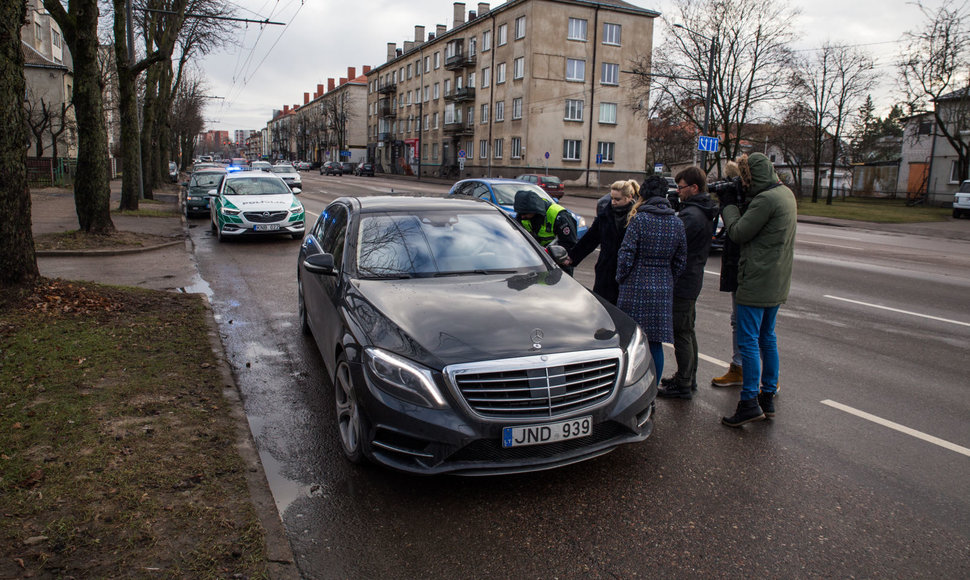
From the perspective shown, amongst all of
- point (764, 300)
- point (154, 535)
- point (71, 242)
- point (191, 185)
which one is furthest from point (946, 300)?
point (191, 185)

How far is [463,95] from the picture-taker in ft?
202

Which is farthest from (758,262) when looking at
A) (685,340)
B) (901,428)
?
(901,428)

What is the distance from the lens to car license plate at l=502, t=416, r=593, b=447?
11.1 feet

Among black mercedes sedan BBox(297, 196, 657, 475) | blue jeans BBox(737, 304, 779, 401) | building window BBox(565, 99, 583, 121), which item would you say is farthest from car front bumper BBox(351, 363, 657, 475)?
building window BBox(565, 99, 583, 121)

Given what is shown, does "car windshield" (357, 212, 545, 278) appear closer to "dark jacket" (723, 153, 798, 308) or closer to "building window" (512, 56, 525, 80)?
"dark jacket" (723, 153, 798, 308)

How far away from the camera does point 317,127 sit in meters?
112

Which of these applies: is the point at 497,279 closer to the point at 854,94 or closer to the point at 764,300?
the point at 764,300

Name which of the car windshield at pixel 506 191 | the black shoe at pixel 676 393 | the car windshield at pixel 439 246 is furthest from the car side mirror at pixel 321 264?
the car windshield at pixel 506 191

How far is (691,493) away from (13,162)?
739cm

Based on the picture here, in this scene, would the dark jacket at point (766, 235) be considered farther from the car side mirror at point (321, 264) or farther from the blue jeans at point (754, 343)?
the car side mirror at point (321, 264)

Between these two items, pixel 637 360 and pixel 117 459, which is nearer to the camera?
pixel 117 459

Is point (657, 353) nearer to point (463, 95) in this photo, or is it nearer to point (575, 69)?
point (575, 69)

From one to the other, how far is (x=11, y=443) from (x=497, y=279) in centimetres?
310

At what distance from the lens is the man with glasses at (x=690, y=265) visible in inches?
199
